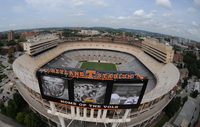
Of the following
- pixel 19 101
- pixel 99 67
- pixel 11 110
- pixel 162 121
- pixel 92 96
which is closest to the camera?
pixel 92 96

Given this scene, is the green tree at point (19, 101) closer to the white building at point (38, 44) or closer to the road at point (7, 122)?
the road at point (7, 122)

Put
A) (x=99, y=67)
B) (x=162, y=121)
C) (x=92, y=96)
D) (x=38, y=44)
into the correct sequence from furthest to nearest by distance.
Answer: (x=99, y=67) → (x=38, y=44) → (x=162, y=121) → (x=92, y=96)

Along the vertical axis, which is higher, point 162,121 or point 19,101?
point 19,101

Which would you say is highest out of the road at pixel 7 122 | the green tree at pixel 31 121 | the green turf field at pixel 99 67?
the green turf field at pixel 99 67

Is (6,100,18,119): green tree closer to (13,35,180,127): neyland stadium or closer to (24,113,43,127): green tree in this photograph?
(13,35,180,127): neyland stadium

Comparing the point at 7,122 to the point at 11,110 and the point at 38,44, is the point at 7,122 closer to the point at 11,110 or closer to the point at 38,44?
the point at 11,110

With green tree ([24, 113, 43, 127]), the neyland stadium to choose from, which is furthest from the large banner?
green tree ([24, 113, 43, 127])

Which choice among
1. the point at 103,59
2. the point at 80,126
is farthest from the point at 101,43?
the point at 80,126

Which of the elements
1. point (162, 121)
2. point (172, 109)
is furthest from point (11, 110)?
point (172, 109)

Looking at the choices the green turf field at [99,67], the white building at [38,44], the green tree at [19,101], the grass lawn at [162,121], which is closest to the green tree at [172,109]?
the grass lawn at [162,121]
